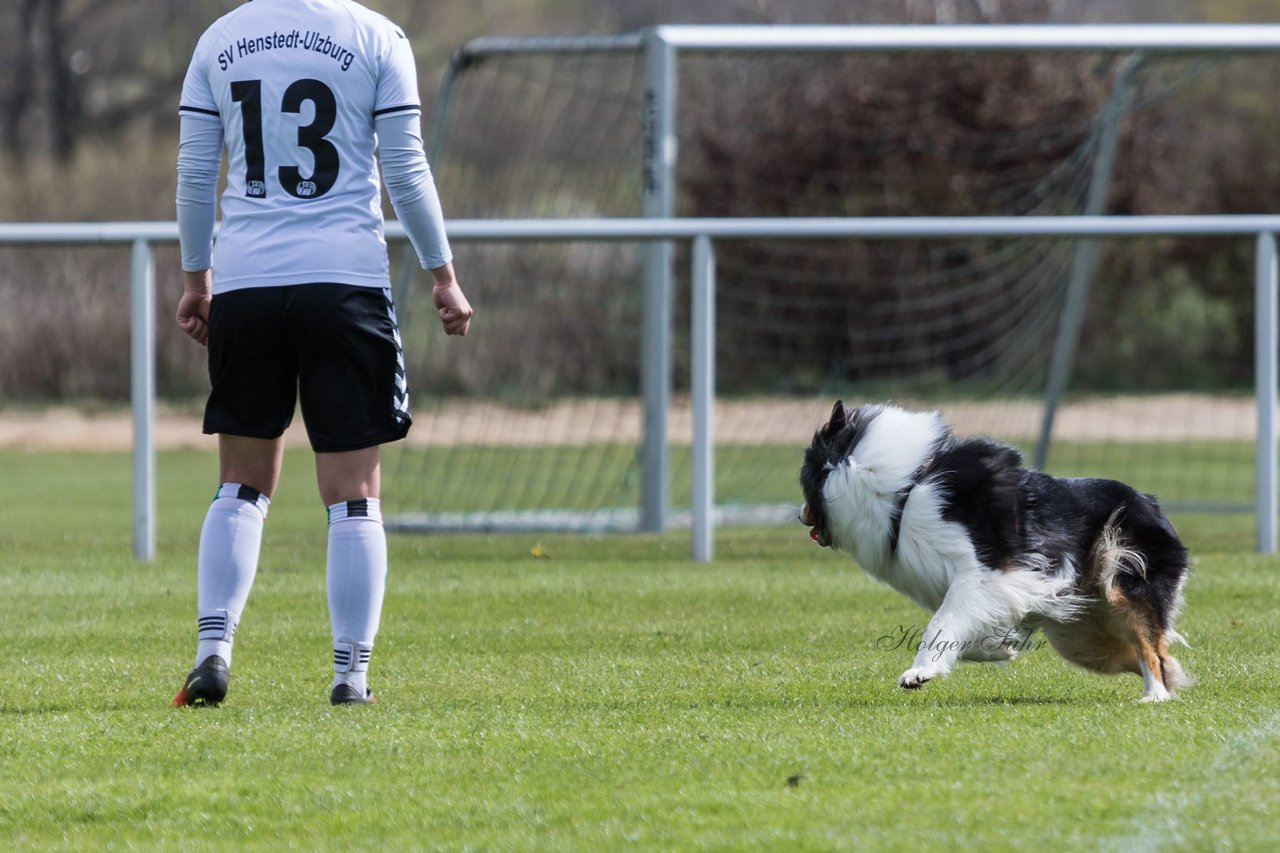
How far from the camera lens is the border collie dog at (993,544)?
473cm

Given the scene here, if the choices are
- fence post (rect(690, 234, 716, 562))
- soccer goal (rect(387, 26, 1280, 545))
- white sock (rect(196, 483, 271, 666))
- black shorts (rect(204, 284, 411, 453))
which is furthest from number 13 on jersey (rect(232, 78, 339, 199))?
soccer goal (rect(387, 26, 1280, 545))

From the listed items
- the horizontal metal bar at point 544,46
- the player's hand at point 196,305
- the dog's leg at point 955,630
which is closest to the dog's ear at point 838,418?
the dog's leg at point 955,630

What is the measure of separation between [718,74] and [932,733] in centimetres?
1132

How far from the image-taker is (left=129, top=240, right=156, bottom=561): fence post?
8125mm

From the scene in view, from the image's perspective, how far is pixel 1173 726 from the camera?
4230 millimetres

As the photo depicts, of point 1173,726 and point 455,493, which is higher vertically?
point 1173,726

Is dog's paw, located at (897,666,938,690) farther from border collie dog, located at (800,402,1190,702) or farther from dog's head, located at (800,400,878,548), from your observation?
dog's head, located at (800,400,878,548)

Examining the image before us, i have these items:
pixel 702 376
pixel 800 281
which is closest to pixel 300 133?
pixel 702 376

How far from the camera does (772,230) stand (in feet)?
26.7

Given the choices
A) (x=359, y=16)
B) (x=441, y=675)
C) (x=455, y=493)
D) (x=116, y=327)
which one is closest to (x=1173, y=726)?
(x=441, y=675)

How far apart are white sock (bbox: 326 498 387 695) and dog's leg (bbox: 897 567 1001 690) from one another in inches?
56.7

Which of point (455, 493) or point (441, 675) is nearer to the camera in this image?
point (441, 675)

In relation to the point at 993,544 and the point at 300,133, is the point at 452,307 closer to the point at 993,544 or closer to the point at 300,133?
the point at 300,133

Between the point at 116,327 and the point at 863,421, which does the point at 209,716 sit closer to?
the point at 863,421
